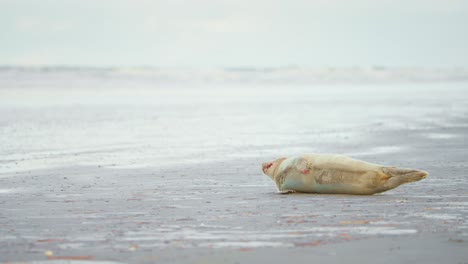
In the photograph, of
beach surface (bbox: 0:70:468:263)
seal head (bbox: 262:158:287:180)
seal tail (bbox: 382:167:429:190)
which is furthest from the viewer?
seal head (bbox: 262:158:287:180)

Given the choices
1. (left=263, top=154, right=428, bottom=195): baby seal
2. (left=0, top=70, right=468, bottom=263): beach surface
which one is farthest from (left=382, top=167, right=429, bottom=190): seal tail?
(left=0, top=70, right=468, bottom=263): beach surface

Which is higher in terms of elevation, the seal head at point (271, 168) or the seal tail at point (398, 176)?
the seal head at point (271, 168)

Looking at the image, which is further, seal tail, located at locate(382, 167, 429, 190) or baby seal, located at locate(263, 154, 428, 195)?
baby seal, located at locate(263, 154, 428, 195)

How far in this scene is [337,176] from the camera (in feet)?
29.5

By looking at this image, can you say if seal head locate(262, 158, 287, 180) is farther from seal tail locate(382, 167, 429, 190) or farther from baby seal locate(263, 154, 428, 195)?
seal tail locate(382, 167, 429, 190)

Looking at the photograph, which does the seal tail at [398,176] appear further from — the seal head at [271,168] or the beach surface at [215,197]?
the seal head at [271,168]

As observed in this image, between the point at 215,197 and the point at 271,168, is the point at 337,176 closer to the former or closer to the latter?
the point at 271,168

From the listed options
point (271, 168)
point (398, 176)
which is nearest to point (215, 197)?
point (271, 168)

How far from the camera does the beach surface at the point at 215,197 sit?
6000 mm

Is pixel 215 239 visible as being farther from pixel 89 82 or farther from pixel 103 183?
pixel 89 82

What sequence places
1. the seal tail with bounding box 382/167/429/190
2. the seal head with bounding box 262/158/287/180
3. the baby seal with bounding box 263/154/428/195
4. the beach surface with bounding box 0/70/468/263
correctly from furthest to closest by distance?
the seal head with bounding box 262/158/287/180 → the baby seal with bounding box 263/154/428/195 → the seal tail with bounding box 382/167/429/190 → the beach surface with bounding box 0/70/468/263

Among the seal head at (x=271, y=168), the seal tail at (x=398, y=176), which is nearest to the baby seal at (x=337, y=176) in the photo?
the seal tail at (x=398, y=176)

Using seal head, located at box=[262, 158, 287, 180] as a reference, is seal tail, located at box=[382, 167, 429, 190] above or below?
below

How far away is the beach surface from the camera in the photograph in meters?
6.00
